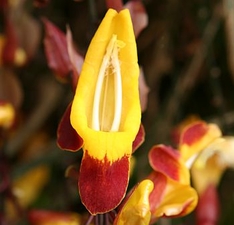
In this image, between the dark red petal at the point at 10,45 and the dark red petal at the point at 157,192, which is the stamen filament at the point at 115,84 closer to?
the dark red petal at the point at 157,192

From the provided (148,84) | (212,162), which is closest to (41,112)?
(148,84)

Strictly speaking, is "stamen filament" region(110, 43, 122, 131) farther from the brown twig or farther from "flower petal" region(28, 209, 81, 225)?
the brown twig

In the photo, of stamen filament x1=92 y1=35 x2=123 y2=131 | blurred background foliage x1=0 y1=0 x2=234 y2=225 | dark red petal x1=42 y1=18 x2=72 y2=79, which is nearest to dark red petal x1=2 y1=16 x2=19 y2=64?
blurred background foliage x1=0 y1=0 x2=234 y2=225

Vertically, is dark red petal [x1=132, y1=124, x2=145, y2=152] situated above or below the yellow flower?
below

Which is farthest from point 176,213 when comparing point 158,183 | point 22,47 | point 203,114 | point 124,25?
point 203,114

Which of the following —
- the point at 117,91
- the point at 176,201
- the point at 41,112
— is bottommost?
the point at 41,112

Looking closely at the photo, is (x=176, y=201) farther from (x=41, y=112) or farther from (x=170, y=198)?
(x=41, y=112)
